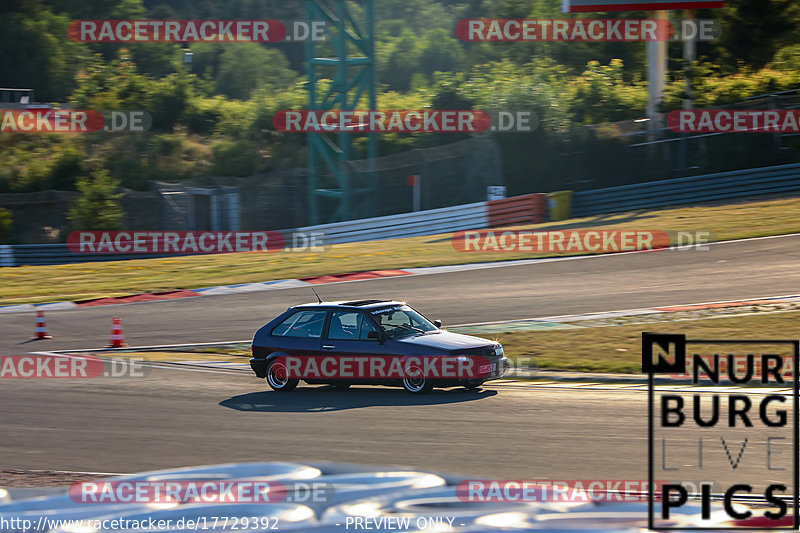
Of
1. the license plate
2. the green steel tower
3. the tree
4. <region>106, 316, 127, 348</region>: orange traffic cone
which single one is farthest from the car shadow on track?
the tree

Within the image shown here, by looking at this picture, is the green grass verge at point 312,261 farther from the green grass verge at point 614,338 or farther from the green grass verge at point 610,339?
the green grass verge at point 614,338

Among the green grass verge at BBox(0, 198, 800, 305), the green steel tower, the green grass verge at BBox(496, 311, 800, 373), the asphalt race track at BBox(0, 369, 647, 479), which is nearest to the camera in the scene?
the asphalt race track at BBox(0, 369, 647, 479)

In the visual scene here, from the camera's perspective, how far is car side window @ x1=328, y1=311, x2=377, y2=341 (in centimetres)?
1190

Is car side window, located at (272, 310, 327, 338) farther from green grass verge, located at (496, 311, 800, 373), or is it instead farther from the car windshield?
green grass verge, located at (496, 311, 800, 373)

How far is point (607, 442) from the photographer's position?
8664 mm

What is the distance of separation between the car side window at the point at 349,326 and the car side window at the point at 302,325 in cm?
20

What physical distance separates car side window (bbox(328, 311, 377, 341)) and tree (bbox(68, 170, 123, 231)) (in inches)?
983

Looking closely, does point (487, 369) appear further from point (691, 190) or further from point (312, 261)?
point (691, 190)

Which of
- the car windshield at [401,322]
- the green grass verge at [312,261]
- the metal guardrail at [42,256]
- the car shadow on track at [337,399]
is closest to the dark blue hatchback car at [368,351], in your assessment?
the car windshield at [401,322]

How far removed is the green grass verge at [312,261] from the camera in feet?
79.5

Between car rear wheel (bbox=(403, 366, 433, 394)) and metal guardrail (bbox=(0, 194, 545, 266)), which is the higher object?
metal guardrail (bbox=(0, 194, 545, 266))

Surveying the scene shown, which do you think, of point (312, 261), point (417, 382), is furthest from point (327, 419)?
point (312, 261)

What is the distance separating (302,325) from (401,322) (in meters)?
1.46

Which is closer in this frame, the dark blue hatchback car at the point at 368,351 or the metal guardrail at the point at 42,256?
the dark blue hatchback car at the point at 368,351
